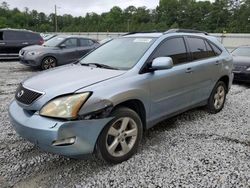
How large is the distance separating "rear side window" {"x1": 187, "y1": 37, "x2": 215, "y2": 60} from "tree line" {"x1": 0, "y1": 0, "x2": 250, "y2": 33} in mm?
43695

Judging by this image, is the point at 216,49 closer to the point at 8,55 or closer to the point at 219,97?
the point at 219,97

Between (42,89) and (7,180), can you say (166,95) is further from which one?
(7,180)

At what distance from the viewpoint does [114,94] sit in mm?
3309

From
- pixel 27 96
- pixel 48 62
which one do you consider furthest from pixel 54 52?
pixel 27 96

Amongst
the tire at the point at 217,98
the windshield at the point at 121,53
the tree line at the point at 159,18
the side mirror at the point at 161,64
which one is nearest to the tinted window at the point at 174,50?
the windshield at the point at 121,53

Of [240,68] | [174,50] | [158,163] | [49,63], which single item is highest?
[174,50]

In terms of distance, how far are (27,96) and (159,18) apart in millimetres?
76032

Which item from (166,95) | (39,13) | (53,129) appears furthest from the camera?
(39,13)

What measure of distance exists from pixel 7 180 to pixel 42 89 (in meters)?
1.08

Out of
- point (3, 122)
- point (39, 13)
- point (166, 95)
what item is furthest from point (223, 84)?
point (39, 13)

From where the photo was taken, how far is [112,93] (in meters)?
3.30

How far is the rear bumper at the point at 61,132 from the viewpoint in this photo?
2.96 m

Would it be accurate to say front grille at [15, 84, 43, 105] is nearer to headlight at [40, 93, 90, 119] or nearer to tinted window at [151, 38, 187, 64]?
headlight at [40, 93, 90, 119]

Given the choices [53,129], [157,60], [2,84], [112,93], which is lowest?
[2,84]
